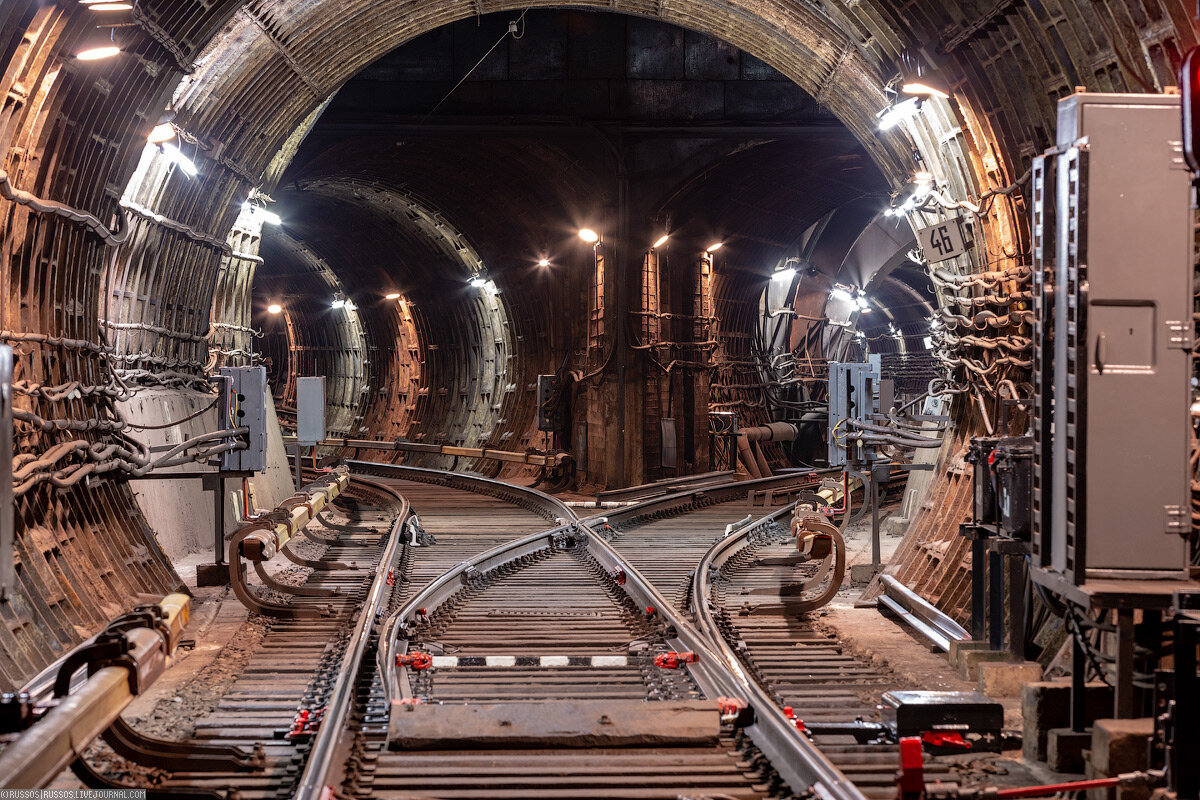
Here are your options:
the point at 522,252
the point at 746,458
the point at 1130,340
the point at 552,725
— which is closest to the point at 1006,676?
the point at 1130,340

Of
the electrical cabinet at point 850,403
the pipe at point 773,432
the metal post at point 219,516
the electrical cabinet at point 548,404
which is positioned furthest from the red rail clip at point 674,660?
the pipe at point 773,432

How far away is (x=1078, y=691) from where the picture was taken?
4.79 m

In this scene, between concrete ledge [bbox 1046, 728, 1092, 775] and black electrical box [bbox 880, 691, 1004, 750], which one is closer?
concrete ledge [bbox 1046, 728, 1092, 775]

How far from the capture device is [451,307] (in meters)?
24.8

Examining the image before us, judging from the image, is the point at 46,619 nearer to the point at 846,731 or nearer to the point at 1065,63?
the point at 846,731

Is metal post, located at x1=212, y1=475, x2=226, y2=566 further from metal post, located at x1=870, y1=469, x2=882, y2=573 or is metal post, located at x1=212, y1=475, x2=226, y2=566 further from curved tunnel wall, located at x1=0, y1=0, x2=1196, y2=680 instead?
metal post, located at x1=870, y1=469, x2=882, y2=573

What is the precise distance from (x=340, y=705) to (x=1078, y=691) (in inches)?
133

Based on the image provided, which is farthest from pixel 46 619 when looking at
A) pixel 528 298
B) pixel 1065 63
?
pixel 528 298

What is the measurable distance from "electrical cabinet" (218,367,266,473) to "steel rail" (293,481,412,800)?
1.51 m

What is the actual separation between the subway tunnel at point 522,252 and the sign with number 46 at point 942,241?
0.05 metres

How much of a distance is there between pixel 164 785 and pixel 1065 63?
6243 mm

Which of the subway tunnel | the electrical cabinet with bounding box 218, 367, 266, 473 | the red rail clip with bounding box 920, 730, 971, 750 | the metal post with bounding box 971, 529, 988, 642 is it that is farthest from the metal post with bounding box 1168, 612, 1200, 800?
the electrical cabinet with bounding box 218, 367, 266, 473

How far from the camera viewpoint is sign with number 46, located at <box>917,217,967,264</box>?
8.86m

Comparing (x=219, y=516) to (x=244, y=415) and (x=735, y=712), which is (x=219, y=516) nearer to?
(x=244, y=415)
